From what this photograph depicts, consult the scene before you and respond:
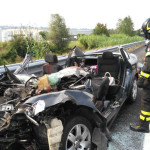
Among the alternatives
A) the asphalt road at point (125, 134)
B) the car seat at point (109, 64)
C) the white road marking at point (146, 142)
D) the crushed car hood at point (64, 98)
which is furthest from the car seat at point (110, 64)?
the crushed car hood at point (64, 98)

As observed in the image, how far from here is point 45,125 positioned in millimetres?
2363

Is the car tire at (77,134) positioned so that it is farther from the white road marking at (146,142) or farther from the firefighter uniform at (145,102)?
the firefighter uniform at (145,102)

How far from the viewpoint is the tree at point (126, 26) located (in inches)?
2583

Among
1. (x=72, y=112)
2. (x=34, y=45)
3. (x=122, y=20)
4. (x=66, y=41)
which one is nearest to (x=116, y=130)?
(x=72, y=112)

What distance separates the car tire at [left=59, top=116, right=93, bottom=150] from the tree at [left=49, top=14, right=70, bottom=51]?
111ft

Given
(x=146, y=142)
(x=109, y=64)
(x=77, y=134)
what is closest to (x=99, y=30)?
(x=109, y=64)

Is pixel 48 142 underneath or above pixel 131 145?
above

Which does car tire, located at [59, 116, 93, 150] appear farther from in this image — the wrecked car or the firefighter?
the firefighter

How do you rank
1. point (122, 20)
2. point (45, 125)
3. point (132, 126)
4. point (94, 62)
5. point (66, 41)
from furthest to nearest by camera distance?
point (122, 20) < point (66, 41) < point (94, 62) < point (132, 126) < point (45, 125)

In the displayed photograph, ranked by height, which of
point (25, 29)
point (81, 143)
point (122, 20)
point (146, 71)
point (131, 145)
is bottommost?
point (131, 145)

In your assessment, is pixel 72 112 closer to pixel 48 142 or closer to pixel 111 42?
pixel 48 142

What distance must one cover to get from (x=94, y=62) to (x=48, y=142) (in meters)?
3.63

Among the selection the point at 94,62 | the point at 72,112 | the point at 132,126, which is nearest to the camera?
the point at 72,112

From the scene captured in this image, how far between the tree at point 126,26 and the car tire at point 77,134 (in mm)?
66018
